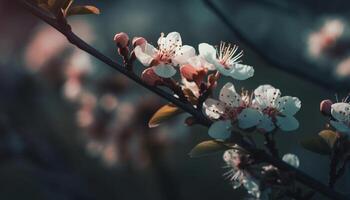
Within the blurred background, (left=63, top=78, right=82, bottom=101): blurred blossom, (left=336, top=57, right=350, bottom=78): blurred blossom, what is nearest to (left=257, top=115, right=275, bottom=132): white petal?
the blurred background

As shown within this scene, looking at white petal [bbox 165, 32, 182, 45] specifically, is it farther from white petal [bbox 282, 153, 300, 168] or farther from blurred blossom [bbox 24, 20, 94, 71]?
blurred blossom [bbox 24, 20, 94, 71]

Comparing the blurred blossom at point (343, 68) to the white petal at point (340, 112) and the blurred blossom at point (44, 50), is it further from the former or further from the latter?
the blurred blossom at point (44, 50)

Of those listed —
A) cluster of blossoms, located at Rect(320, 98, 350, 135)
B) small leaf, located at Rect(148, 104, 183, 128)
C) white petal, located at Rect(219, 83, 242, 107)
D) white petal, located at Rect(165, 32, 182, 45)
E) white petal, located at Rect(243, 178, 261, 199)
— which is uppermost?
cluster of blossoms, located at Rect(320, 98, 350, 135)

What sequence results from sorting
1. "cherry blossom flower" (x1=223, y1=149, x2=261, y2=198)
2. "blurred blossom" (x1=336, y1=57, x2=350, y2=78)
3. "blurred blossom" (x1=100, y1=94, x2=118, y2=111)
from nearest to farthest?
1. "cherry blossom flower" (x1=223, y1=149, x2=261, y2=198)
2. "blurred blossom" (x1=336, y1=57, x2=350, y2=78)
3. "blurred blossom" (x1=100, y1=94, x2=118, y2=111)

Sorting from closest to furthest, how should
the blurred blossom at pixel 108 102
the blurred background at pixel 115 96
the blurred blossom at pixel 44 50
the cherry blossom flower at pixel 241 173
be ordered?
the cherry blossom flower at pixel 241 173
the blurred background at pixel 115 96
the blurred blossom at pixel 108 102
the blurred blossom at pixel 44 50

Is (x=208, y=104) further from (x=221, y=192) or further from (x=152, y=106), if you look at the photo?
(x=221, y=192)

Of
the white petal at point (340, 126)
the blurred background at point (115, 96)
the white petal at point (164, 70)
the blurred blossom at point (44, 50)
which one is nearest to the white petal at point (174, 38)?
the white petal at point (164, 70)

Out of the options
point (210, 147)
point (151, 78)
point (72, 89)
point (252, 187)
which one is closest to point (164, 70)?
point (151, 78)
